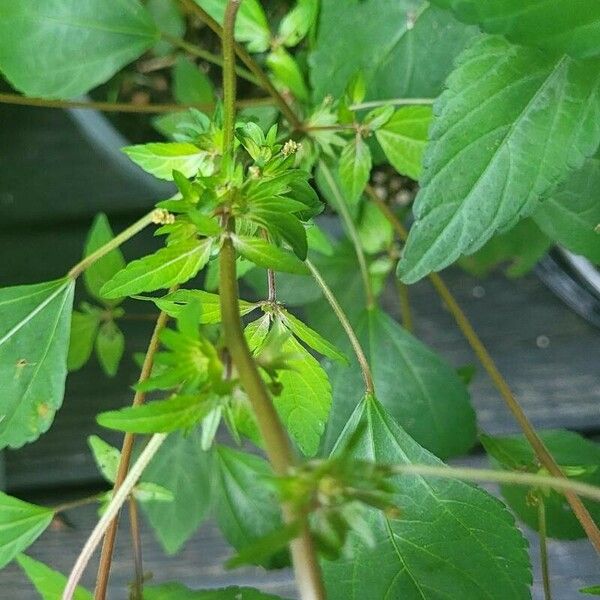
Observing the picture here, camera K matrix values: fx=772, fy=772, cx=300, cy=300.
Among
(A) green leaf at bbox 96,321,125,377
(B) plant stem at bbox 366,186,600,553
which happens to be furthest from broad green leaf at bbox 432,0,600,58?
(A) green leaf at bbox 96,321,125,377

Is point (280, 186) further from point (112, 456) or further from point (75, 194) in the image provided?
point (75, 194)

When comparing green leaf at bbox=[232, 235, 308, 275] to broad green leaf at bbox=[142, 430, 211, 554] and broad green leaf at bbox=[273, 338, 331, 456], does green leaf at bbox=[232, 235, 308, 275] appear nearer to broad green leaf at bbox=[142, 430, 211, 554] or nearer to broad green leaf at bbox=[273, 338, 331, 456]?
broad green leaf at bbox=[273, 338, 331, 456]

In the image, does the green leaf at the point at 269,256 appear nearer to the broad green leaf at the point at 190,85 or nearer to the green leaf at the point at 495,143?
the green leaf at the point at 495,143

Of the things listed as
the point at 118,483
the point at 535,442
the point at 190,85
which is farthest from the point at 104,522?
the point at 190,85

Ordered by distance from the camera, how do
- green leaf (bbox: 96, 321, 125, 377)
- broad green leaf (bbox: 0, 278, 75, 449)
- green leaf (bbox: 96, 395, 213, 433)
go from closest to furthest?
1. green leaf (bbox: 96, 395, 213, 433)
2. broad green leaf (bbox: 0, 278, 75, 449)
3. green leaf (bbox: 96, 321, 125, 377)

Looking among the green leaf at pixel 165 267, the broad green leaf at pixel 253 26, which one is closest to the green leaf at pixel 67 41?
the broad green leaf at pixel 253 26

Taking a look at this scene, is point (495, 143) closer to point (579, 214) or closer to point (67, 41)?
point (579, 214)
